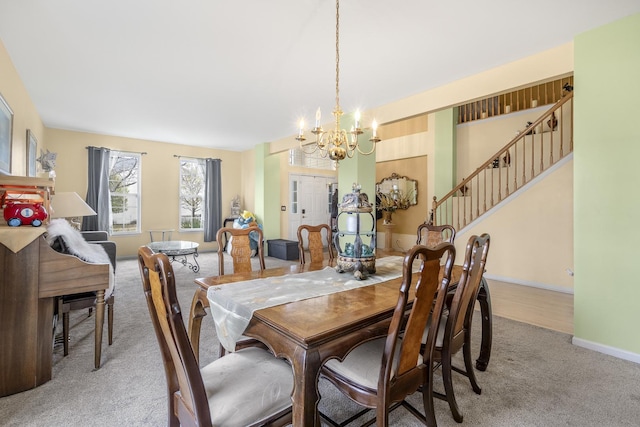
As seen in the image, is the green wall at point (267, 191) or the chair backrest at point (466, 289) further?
the green wall at point (267, 191)

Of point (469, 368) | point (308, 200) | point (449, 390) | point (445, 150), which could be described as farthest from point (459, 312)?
point (308, 200)

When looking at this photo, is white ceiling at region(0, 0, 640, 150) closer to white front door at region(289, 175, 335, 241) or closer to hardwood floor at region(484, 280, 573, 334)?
hardwood floor at region(484, 280, 573, 334)

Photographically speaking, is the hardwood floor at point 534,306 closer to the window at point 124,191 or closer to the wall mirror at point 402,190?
the wall mirror at point 402,190

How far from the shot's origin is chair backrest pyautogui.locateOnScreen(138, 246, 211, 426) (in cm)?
98

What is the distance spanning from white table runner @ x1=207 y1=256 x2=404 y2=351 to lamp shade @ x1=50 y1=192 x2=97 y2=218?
2.89 m

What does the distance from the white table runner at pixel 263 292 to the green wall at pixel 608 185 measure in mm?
1754

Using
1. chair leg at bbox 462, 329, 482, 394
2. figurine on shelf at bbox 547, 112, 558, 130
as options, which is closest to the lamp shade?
chair leg at bbox 462, 329, 482, 394

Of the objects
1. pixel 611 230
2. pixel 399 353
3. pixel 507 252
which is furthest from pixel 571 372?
pixel 507 252

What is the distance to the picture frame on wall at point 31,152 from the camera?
163 inches

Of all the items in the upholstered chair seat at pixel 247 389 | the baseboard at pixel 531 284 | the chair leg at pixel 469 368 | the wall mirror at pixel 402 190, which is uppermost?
the wall mirror at pixel 402 190

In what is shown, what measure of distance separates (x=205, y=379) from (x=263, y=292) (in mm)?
495

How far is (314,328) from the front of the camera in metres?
1.19

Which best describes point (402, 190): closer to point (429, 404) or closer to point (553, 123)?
point (553, 123)

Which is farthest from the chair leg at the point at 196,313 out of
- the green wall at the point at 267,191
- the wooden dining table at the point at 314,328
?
the green wall at the point at 267,191
